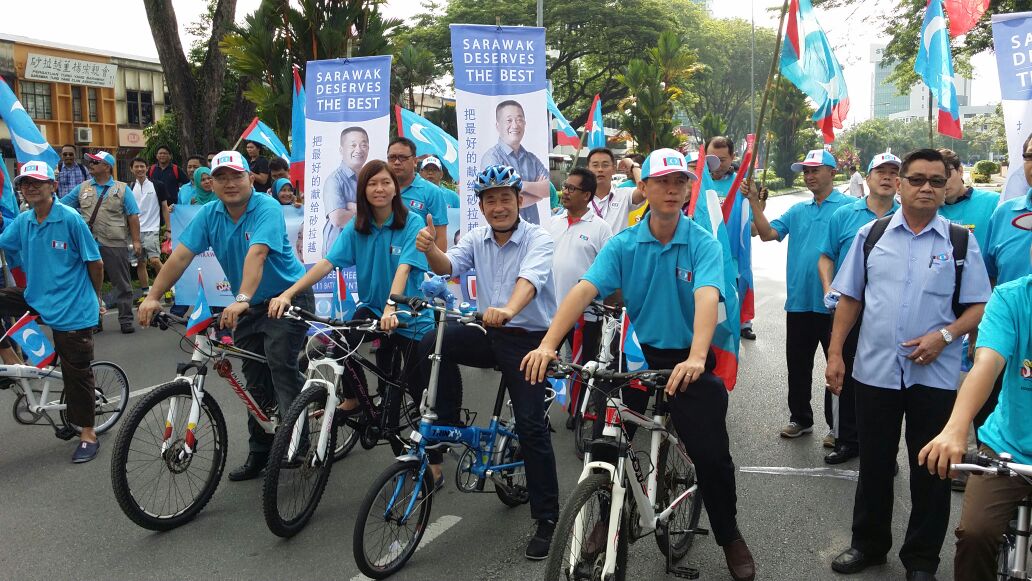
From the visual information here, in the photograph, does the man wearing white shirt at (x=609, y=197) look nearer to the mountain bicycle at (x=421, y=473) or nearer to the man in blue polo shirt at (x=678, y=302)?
the mountain bicycle at (x=421, y=473)

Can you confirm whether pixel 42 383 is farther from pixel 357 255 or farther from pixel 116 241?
pixel 116 241

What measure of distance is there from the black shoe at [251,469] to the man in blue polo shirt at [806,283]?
3.63 metres

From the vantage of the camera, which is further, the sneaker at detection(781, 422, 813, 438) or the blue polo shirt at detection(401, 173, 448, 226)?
the blue polo shirt at detection(401, 173, 448, 226)

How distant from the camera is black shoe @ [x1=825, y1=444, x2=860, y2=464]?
19.3 ft

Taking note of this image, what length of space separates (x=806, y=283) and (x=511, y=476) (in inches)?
104

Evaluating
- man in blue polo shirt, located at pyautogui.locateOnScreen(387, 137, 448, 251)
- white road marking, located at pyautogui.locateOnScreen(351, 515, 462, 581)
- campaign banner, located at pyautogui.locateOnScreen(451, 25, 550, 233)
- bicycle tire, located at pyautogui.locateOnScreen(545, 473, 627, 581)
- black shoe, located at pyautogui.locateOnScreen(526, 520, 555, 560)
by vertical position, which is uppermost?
campaign banner, located at pyautogui.locateOnScreen(451, 25, 550, 233)

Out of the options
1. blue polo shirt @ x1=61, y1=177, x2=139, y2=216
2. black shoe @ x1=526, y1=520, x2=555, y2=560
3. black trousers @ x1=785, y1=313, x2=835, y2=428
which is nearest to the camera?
black shoe @ x1=526, y1=520, x2=555, y2=560

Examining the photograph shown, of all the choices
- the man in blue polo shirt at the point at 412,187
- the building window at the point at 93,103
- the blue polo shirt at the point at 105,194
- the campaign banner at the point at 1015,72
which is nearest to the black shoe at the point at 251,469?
the man in blue polo shirt at the point at 412,187

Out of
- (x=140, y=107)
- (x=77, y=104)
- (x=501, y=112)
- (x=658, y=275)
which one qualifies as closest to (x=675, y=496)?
(x=658, y=275)

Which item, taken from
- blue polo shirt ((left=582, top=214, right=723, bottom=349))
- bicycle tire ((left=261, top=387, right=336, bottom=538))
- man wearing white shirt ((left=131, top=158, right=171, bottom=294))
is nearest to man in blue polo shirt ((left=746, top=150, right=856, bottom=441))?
blue polo shirt ((left=582, top=214, right=723, bottom=349))

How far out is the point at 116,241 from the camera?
1051 centimetres

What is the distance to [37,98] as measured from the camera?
130 feet

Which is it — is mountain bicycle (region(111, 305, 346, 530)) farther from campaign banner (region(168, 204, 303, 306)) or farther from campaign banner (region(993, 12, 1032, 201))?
campaign banner (region(993, 12, 1032, 201))

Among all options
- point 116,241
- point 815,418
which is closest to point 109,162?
point 116,241
